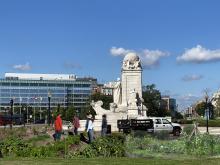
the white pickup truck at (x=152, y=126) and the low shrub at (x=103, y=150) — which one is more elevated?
the white pickup truck at (x=152, y=126)

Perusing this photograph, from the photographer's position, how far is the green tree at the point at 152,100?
342ft

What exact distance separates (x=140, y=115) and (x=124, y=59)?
9.59m

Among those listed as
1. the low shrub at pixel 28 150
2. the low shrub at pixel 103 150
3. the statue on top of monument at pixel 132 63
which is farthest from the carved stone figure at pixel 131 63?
the low shrub at pixel 103 150

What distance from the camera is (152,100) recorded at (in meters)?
111

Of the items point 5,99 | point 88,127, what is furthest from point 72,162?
point 5,99

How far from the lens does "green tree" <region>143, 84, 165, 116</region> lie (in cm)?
10431

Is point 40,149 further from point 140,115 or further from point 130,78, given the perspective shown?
point 130,78

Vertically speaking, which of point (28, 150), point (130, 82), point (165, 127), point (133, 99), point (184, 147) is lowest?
point (28, 150)

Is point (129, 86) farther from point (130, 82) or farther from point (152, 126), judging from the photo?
point (152, 126)

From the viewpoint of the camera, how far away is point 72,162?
1739cm

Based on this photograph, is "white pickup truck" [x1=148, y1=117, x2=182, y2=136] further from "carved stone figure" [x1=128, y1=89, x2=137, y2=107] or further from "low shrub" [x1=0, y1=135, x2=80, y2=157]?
"low shrub" [x1=0, y1=135, x2=80, y2=157]

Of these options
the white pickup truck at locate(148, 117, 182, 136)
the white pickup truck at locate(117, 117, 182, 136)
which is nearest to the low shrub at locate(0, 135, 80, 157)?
the white pickup truck at locate(117, 117, 182, 136)

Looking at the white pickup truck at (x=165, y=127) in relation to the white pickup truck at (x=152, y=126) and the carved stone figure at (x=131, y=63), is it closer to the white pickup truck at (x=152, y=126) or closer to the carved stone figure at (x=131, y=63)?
the white pickup truck at (x=152, y=126)

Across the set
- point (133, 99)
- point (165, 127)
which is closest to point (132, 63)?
point (133, 99)
